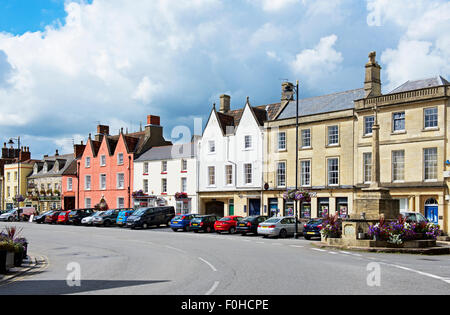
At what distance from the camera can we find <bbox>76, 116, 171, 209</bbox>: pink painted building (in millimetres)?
58969

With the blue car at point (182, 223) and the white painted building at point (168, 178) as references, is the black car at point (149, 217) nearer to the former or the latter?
the blue car at point (182, 223)

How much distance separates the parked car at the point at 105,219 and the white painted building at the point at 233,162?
8759 mm

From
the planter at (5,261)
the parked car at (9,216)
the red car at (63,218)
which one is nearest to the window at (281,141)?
the red car at (63,218)

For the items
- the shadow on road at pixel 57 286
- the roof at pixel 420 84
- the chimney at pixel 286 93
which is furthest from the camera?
the chimney at pixel 286 93

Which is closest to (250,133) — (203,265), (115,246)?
(115,246)

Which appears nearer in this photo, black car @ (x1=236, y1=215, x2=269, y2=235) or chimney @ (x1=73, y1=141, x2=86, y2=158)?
black car @ (x1=236, y1=215, x2=269, y2=235)

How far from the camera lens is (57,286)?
40.6 feet

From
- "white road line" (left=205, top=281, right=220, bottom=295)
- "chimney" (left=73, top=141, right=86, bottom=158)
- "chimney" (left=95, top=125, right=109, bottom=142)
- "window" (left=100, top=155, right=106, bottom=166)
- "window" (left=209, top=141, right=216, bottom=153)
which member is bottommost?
"white road line" (left=205, top=281, right=220, bottom=295)

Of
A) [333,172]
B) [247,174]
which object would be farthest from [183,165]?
[333,172]

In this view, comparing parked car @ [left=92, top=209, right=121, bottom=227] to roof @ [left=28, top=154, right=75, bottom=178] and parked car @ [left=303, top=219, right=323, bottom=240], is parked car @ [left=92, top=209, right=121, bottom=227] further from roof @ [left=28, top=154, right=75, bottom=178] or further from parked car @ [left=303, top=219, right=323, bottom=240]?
roof @ [left=28, top=154, right=75, bottom=178]

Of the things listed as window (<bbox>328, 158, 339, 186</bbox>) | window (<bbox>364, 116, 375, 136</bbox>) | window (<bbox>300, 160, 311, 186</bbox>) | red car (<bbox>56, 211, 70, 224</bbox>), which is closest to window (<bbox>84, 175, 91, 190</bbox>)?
red car (<bbox>56, 211, 70, 224</bbox>)

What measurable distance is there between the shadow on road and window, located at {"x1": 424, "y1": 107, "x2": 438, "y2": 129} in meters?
27.1

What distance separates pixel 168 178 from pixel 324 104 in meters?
19.4

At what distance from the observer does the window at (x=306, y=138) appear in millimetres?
41781
